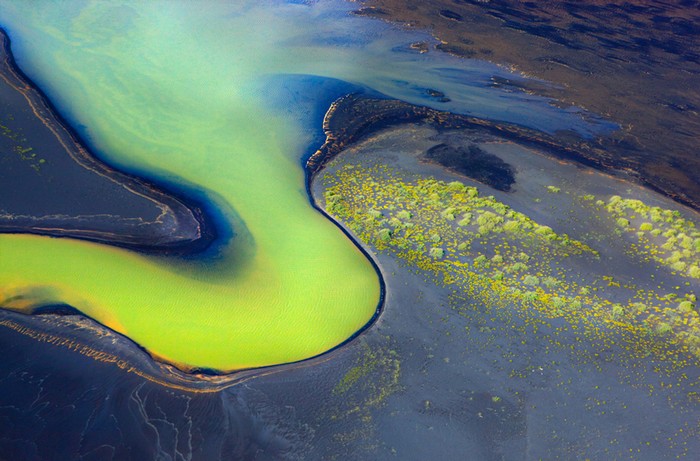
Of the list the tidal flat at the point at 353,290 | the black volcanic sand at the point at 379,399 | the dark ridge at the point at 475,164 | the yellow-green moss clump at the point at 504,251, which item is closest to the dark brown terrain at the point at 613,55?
the tidal flat at the point at 353,290

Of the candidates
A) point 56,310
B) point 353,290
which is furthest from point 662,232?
point 56,310

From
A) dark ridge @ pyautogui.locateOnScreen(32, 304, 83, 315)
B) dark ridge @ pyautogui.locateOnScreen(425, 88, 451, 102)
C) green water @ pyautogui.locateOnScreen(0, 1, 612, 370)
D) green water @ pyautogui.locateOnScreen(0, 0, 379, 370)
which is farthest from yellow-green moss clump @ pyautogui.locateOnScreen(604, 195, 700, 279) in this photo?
dark ridge @ pyautogui.locateOnScreen(32, 304, 83, 315)

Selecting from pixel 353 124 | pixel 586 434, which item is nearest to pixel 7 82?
pixel 353 124

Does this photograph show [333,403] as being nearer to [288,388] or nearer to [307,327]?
[288,388]

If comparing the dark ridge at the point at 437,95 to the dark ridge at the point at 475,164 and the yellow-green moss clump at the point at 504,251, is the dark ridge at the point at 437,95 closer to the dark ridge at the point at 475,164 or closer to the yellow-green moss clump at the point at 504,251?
the dark ridge at the point at 475,164

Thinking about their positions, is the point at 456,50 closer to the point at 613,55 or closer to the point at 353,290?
the point at 613,55

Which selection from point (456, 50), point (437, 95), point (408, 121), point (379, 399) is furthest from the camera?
point (456, 50)
